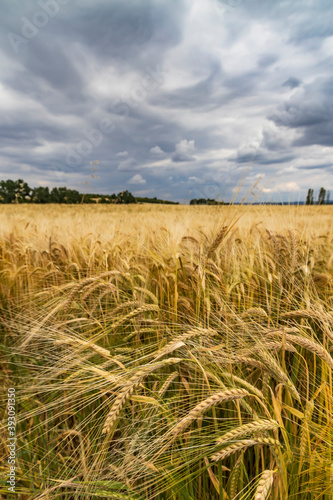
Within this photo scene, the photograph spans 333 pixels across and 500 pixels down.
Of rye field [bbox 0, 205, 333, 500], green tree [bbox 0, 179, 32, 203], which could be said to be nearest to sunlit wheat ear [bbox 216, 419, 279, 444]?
rye field [bbox 0, 205, 333, 500]

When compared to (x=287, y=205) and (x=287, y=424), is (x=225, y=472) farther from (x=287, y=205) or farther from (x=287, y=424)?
(x=287, y=205)

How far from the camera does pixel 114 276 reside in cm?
201

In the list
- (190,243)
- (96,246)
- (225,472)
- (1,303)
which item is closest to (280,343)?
(225,472)

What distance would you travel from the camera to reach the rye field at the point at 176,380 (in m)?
0.82

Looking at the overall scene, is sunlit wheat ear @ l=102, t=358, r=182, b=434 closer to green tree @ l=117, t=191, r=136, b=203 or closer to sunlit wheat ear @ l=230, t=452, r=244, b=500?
sunlit wheat ear @ l=230, t=452, r=244, b=500

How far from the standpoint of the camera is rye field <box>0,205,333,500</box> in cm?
82

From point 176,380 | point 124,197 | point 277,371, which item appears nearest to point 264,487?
point 277,371

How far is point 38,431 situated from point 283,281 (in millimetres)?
1747

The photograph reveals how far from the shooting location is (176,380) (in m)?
1.32

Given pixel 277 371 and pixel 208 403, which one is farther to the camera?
pixel 277 371

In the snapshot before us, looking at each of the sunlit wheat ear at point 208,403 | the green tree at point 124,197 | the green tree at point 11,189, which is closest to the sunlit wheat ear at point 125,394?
the sunlit wheat ear at point 208,403

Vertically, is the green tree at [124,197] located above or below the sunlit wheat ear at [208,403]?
above

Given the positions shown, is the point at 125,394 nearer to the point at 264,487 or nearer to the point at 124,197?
the point at 264,487

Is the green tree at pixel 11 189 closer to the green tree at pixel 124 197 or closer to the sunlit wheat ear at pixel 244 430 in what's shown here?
the green tree at pixel 124 197
